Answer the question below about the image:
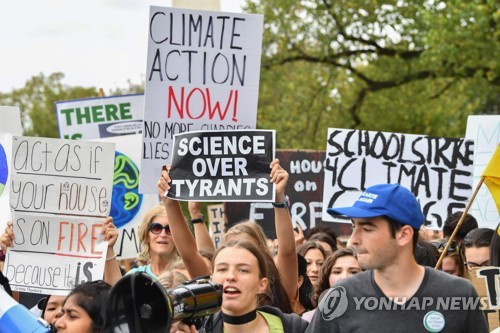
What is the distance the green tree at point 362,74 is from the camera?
18531 mm

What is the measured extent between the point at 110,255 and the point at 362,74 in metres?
16.0

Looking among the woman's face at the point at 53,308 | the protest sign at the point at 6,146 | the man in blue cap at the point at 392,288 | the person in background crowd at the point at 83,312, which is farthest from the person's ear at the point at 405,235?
the protest sign at the point at 6,146

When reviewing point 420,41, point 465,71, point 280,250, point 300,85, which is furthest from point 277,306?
point 300,85

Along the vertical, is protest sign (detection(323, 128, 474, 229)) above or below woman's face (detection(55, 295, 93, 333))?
above

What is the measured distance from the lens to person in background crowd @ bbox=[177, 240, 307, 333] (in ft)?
15.3

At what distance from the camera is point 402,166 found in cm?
859

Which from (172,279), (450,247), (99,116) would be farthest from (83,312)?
(99,116)

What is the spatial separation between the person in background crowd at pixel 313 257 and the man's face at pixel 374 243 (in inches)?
109

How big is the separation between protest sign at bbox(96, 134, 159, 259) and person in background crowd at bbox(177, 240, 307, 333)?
3.94 metres

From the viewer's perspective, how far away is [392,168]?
8602mm

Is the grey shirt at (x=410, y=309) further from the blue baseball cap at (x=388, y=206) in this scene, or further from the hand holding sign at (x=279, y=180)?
the hand holding sign at (x=279, y=180)

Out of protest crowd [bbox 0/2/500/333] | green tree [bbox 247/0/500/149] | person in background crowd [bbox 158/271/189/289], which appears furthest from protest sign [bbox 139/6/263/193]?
green tree [bbox 247/0/500/149]

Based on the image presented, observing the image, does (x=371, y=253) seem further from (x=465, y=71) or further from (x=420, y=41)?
(x=420, y=41)

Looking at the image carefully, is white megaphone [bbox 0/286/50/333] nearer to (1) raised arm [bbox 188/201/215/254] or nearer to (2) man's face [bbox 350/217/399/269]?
(2) man's face [bbox 350/217/399/269]
